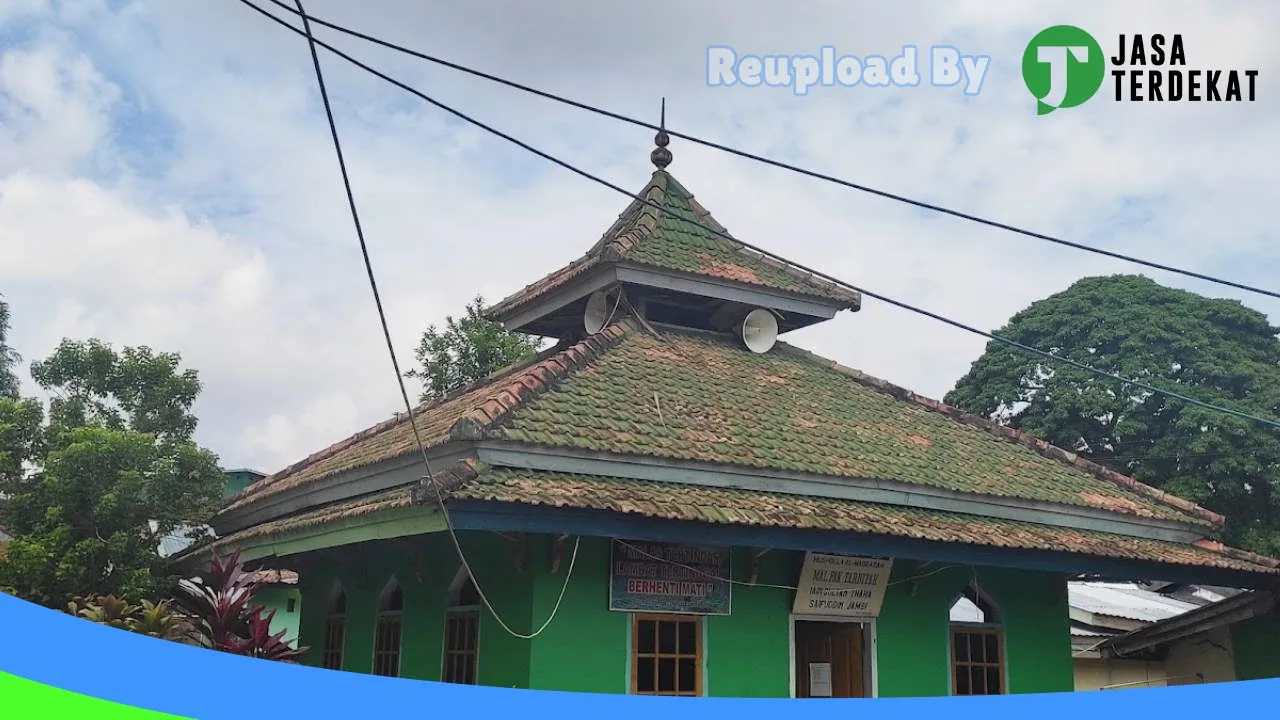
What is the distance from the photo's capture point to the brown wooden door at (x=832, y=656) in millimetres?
10383

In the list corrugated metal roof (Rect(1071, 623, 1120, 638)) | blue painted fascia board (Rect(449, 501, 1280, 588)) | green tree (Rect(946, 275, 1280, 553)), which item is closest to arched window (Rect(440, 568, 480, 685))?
blue painted fascia board (Rect(449, 501, 1280, 588))

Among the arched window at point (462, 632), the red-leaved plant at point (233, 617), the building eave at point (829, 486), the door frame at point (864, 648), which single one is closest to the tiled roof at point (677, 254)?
the building eave at point (829, 486)

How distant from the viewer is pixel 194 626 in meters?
10.0

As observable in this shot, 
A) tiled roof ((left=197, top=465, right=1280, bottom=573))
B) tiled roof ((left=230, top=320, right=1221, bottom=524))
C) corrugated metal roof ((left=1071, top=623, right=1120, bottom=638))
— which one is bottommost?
corrugated metal roof ((left=1071, top=623, right=1120, bottom=638))

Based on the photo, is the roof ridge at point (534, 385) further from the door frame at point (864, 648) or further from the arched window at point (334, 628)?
the arched window at point (334, 628)

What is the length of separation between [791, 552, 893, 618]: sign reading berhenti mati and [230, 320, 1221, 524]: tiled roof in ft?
2.45

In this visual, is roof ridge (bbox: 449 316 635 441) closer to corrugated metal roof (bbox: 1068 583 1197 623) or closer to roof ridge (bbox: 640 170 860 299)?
roof ridge (bbox: 640 170 860 299)

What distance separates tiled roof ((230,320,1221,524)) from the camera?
31.0 ft

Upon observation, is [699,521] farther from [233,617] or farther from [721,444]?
[233,617]

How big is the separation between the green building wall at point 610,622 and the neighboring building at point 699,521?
2cm

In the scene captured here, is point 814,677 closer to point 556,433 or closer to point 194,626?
point 556,433

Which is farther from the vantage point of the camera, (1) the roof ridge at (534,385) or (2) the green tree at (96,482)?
(2) the green tree at (96,482)

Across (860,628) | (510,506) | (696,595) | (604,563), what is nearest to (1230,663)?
(860,628)

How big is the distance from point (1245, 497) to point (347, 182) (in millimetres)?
19931
